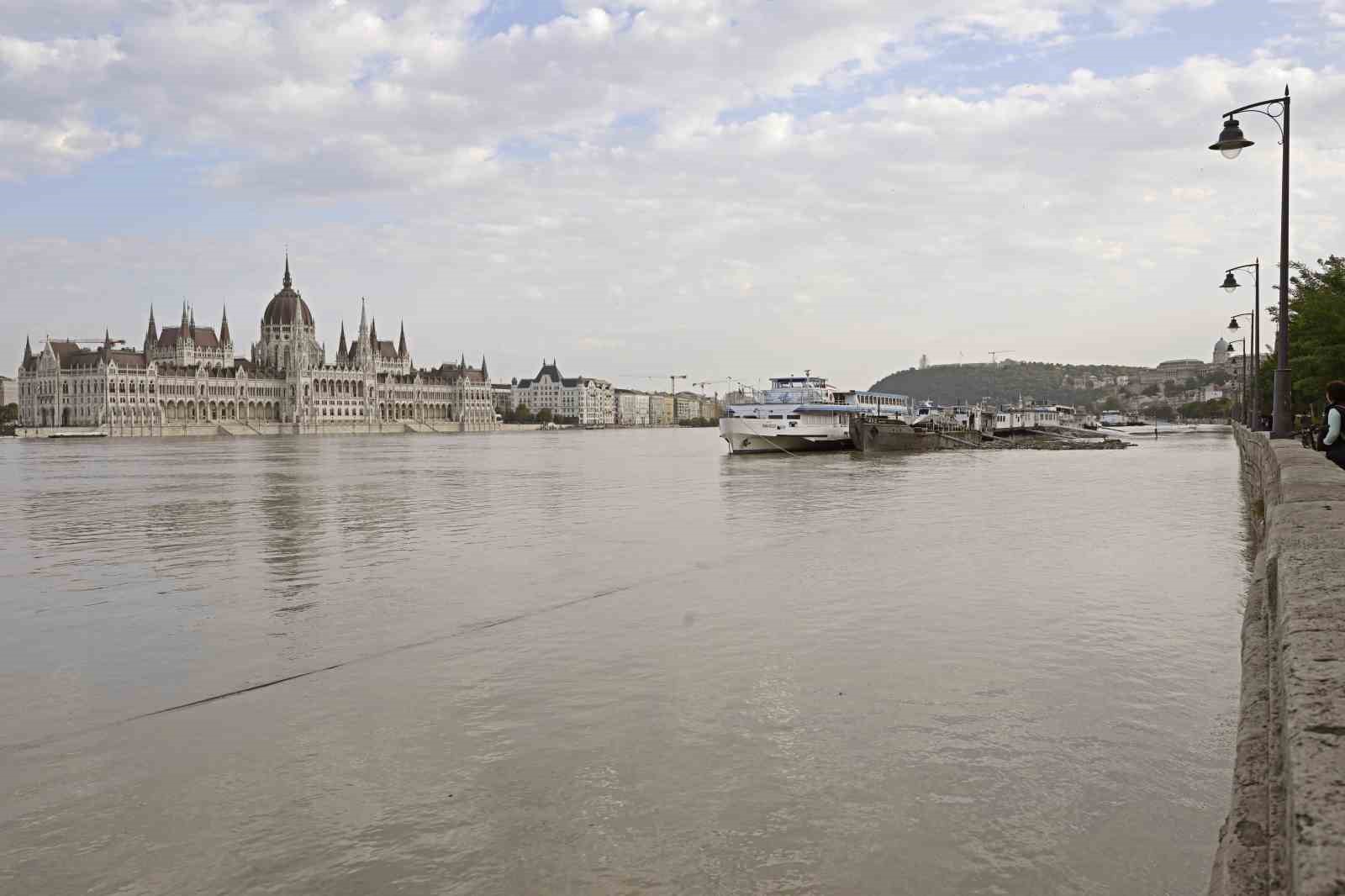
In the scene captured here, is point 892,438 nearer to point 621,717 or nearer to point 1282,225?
point 1282,225

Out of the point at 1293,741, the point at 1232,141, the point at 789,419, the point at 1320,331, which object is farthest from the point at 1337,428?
the point at 789,419

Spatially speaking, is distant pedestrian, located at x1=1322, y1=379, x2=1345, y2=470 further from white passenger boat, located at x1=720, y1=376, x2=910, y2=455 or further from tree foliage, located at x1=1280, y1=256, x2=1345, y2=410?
white passenger boat, located at x1=720, y1=376, x2=910, y2=455

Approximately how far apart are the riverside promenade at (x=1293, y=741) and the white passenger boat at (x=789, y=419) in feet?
210

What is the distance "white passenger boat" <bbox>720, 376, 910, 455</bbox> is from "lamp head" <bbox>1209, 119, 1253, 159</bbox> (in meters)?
51.7

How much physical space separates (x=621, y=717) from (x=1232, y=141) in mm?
15732

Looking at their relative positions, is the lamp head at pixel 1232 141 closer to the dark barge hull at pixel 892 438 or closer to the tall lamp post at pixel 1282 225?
the tall lamp post at pixel 1282 225

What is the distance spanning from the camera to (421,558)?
55.2ft

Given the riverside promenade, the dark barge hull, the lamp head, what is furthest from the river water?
the dark barge hull

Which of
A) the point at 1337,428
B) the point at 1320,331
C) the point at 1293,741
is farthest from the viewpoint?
the point at 1320,331

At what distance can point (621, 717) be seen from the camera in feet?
24.8

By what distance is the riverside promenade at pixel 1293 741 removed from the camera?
8.43 ft

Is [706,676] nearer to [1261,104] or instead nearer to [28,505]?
[1261,104]

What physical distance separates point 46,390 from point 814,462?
186972 mm

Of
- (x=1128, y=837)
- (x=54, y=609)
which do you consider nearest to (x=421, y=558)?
(x=54, y=609)
